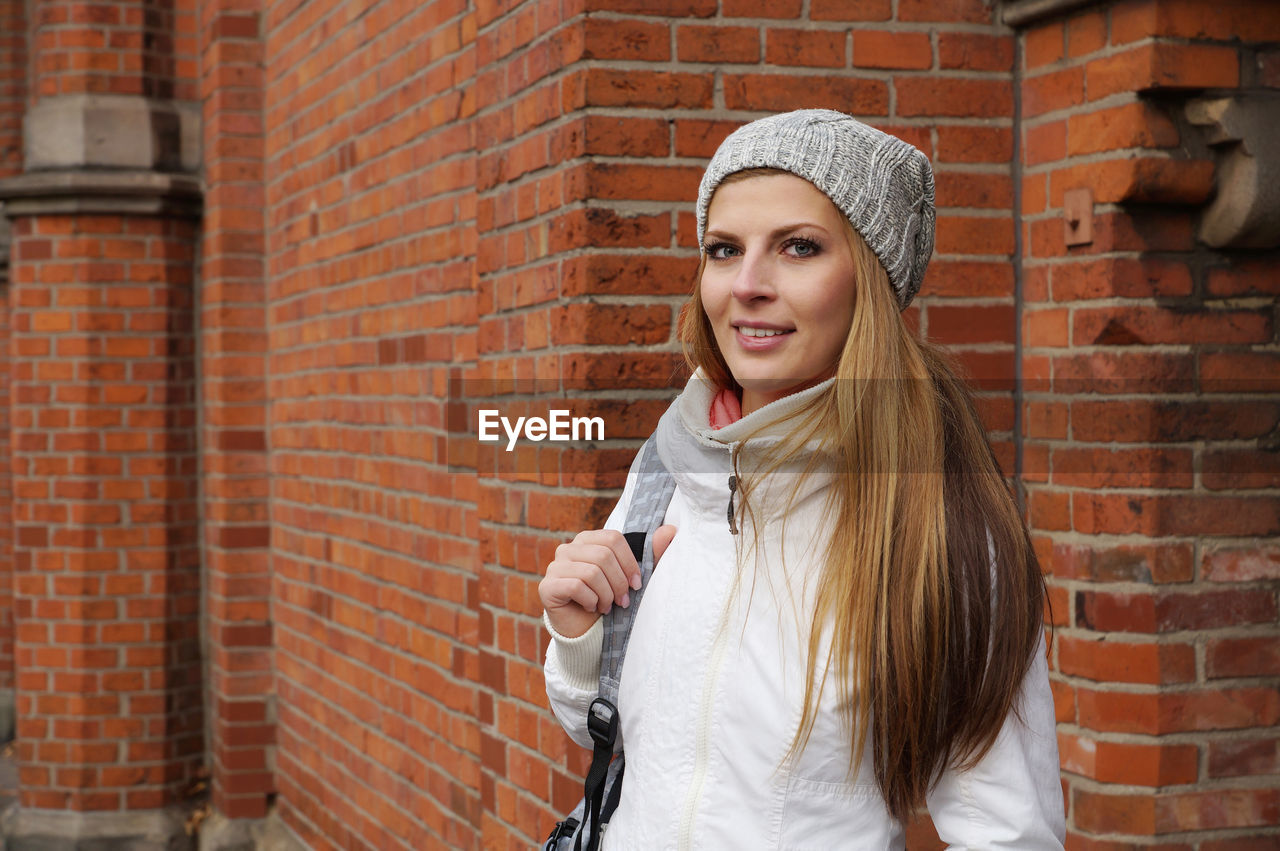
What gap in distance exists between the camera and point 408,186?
4402 millimetres

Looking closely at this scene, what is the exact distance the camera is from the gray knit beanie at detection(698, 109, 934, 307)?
1919 millimetres

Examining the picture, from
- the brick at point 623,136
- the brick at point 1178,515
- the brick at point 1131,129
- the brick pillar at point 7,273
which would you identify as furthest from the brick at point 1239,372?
the brick pillar at point 7,273

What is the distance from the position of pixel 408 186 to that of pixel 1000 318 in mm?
1987

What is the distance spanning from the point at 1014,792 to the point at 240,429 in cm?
474

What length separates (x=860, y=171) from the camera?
6.32ft

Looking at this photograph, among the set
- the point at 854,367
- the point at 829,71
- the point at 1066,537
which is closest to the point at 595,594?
the point at 854,367

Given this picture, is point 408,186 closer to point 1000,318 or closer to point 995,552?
point 1000,318

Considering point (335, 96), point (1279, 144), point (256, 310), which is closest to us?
point (1279, 144)

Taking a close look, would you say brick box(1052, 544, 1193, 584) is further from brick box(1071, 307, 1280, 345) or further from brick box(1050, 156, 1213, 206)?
brick box(1050, 156, 1213, 206)

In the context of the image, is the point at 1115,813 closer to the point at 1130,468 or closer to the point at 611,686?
the point at 1130,468

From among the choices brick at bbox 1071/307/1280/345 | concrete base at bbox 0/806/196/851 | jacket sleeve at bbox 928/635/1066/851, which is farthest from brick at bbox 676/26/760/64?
concrete base at bbox 0/806/196/851

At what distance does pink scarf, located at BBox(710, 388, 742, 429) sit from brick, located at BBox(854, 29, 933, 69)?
4.48 feet

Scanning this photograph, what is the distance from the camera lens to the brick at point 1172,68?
9.46 feet

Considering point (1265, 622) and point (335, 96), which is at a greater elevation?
point (335, 96)
